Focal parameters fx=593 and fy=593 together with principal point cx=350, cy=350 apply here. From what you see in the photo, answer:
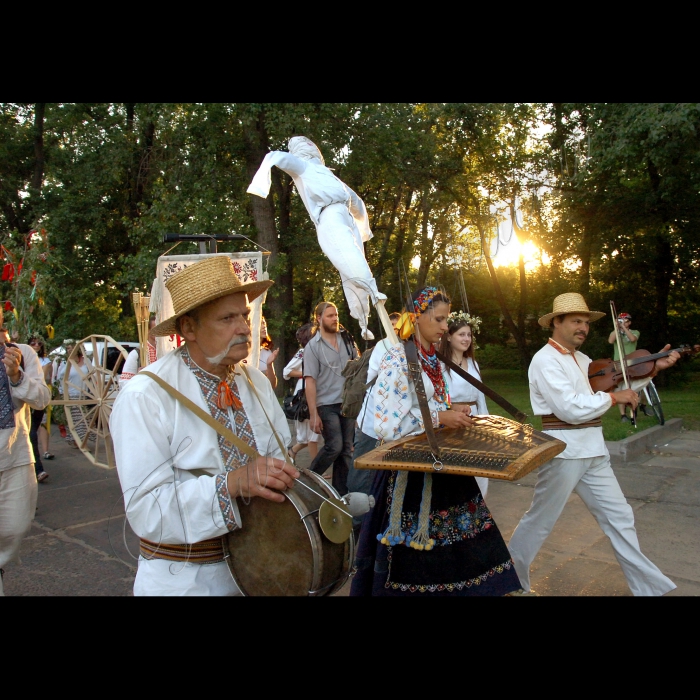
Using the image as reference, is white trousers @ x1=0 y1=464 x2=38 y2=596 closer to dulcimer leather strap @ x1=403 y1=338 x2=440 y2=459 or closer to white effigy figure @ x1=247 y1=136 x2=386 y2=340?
white effigy figure @ x1=247 y1=136 x2=386 y2=340

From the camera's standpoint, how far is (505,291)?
88.1ft

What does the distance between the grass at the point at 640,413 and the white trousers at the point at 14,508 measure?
21.4ft

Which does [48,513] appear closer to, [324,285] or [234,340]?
[234,340]

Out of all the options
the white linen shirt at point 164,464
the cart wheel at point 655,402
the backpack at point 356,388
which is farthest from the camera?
the cart wheel at point 655,402

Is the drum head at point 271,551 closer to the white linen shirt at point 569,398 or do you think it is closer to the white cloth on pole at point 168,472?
the white cloth on pole at point 168,472

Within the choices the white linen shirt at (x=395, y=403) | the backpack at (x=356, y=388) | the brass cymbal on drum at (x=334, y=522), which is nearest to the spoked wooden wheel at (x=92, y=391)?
the backpack at (x=356, y=388)

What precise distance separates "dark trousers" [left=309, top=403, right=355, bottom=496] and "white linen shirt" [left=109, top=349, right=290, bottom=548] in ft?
12.2

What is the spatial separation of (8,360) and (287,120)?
845 cm

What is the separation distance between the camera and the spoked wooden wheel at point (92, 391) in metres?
7.14

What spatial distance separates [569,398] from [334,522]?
91.4 inches

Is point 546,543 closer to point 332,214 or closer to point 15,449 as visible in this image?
point 332,214

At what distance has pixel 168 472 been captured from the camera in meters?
1.91

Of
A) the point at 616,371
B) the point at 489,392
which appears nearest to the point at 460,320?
the point at 616,371

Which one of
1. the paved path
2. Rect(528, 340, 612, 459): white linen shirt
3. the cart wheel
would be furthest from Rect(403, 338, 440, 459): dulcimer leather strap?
the cart wheel
